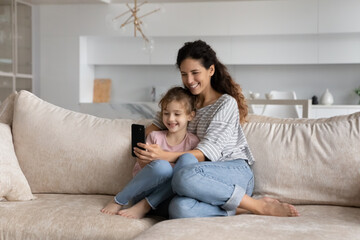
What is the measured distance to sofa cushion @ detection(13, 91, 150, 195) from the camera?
8.41 feet

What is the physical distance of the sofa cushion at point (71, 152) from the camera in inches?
101

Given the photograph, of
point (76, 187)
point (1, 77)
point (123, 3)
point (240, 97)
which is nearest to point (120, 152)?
point (76, 187)

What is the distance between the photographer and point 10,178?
2383 millimetres

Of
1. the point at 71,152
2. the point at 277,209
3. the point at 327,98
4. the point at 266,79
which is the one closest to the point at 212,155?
the point at 277,209

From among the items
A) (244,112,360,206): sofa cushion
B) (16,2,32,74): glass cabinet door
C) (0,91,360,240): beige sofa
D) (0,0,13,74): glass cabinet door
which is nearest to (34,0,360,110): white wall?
(16,2,32,74): glass cabinet door

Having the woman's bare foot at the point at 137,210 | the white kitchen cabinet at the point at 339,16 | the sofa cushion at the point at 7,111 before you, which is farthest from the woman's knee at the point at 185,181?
the white kitchen cabinet at the point at 339,16

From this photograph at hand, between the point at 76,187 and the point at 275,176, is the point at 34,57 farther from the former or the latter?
the point at 275,176

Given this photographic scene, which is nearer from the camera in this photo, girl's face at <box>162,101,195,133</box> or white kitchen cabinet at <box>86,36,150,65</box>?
girl's face at <box>162,101,195,133</box>

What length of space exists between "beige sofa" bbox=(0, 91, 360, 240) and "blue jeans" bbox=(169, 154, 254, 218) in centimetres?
12

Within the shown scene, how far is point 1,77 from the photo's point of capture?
676 centimetres

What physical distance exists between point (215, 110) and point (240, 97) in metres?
0.22

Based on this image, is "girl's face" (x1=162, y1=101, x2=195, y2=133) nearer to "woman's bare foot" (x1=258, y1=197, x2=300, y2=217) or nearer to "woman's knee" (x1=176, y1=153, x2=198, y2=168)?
"woman's knee" (x1=176, y1=153, x2=198, y2=168)

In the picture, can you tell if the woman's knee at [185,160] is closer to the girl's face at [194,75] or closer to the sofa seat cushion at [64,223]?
the sofa seat cushion at [64,223]

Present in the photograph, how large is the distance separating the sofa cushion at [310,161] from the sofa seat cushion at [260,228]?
0.21 meters
